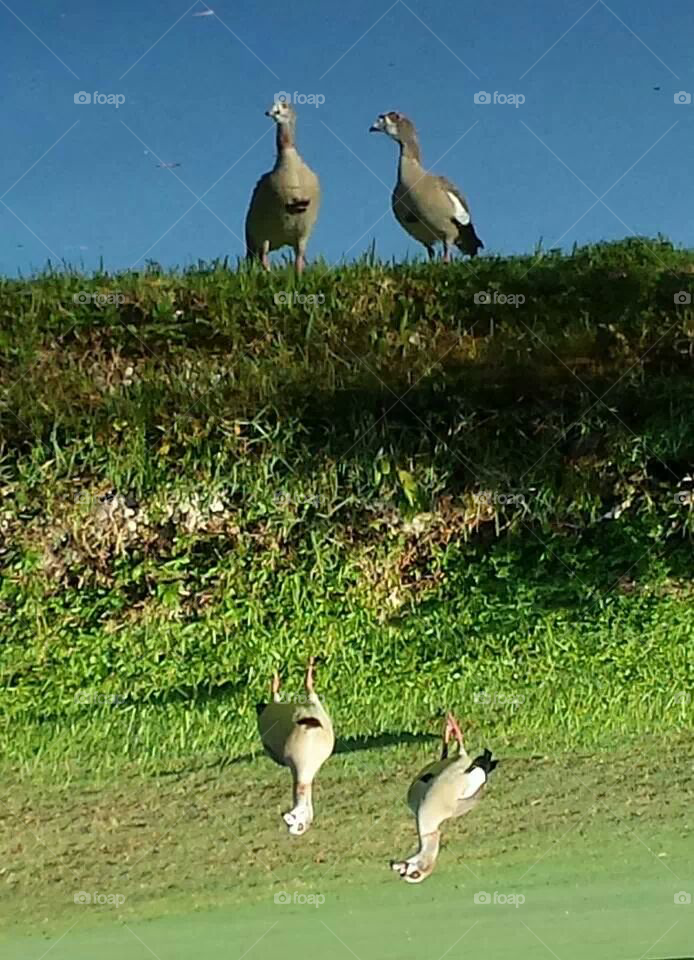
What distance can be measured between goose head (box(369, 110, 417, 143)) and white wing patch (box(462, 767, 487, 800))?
1.25m

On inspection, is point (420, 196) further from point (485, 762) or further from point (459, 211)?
point (485, 762)

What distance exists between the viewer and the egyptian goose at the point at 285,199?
1.65m

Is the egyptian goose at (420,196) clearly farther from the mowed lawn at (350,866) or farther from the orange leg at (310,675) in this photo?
the mowed lawn at (350,866)

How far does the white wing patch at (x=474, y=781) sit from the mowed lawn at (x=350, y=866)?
0.21 feet

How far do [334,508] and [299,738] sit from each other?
0.37m

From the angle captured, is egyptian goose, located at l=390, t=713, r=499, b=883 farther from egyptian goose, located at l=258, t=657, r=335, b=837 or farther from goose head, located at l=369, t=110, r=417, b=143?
goose head, located at l=369, t=110, r=417, b=143

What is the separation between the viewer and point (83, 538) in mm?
1286

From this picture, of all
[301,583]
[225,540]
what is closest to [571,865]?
[301,583]

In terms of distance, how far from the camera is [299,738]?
1352 mm

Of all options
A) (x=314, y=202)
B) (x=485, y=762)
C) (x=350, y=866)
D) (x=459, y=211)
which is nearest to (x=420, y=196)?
(x=459, y=211)

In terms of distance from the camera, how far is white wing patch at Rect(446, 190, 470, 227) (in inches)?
70.9

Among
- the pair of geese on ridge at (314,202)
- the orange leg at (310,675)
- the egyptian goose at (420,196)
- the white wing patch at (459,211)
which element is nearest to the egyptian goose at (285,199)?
the pair of geese on ridge at (314,202)

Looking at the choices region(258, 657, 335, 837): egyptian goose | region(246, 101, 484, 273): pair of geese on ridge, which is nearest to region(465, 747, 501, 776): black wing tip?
region(258, 657, 335, 837): egyptian goose

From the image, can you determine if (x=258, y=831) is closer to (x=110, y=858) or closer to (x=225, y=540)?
(x=110, y=858)
